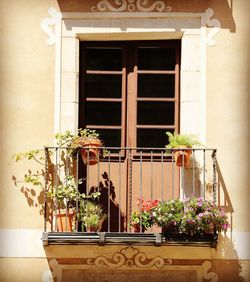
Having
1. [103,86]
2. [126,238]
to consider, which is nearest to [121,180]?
[126,238]

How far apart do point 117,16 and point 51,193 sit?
2.43 m

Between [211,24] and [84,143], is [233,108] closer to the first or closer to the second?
[211,24]

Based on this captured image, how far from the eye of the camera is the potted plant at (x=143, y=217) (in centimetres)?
1202

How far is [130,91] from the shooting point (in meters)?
12.9

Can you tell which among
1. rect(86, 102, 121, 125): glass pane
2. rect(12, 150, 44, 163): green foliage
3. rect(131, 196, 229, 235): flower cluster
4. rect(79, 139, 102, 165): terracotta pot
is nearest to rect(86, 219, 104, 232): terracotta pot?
rect(131, 196, 229, 235): flower cluster

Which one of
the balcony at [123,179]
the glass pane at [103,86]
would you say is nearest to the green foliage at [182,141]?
the balcony at [123,179]

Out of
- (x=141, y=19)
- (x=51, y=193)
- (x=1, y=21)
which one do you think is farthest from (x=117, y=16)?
(x=51, y=193)

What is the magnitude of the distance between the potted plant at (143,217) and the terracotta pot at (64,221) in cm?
74

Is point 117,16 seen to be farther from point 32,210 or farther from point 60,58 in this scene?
point 32,210

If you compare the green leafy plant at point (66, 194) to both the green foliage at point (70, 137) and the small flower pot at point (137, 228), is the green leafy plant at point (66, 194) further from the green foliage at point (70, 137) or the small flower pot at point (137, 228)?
the small flower pot at point (137, 228)

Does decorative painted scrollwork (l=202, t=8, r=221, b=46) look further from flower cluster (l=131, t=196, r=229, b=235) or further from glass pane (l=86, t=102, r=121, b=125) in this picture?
flower cluster (l=131, t=196, r=229, b=235)

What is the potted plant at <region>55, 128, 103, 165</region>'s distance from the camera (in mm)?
12195

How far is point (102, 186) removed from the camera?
1263cm

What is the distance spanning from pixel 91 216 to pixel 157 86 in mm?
2066
